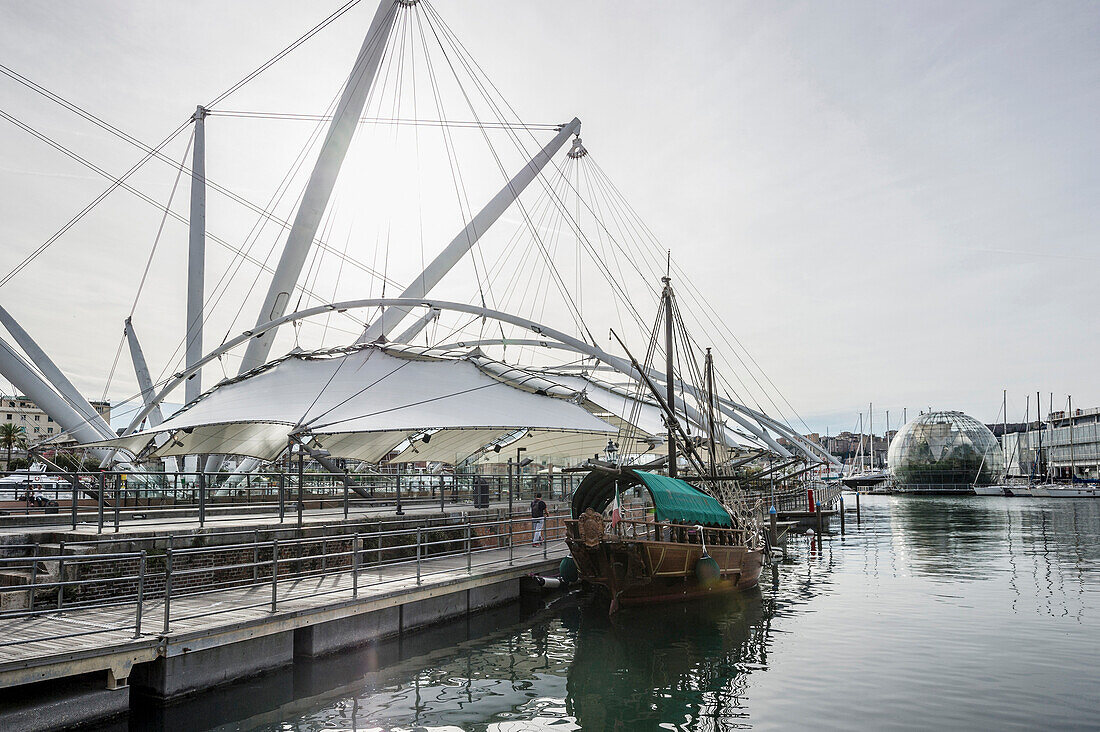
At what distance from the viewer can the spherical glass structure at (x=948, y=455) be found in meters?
115

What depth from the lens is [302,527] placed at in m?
18.1

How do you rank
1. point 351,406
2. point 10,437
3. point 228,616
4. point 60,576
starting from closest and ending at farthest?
point 228,616 → point 60,576 → point 351,406 → point 10,437

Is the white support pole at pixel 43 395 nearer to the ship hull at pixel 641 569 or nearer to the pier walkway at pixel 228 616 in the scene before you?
the pier walkway at pixel 228 616

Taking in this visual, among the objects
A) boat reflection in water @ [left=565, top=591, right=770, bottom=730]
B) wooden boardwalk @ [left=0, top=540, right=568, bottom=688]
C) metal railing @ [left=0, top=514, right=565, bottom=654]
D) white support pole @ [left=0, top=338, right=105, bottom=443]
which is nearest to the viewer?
wooden boardwalk @ [left=0, top=540, right=568, bottom=688]

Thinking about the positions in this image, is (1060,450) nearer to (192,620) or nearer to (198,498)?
(198,498)

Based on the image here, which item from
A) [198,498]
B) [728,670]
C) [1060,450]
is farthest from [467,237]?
[1060,450]

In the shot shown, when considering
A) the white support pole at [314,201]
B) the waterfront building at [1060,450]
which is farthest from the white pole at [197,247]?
the waterfront building at [1060,450]

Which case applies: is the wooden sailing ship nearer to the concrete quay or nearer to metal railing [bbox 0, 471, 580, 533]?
the concrete quay

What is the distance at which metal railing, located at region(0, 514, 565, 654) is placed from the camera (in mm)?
11586

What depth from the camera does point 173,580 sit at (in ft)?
50.1

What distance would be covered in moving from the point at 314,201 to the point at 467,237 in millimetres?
9831

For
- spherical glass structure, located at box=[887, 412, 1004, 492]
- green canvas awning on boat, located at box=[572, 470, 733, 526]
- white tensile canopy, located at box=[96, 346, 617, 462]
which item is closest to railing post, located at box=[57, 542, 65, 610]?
white tensile canopy, located at box=[96, 346, 617, 462]

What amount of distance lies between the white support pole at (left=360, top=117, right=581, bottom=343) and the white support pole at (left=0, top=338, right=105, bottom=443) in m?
11.2

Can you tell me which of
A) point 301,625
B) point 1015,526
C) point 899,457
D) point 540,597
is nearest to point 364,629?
point 301,625
